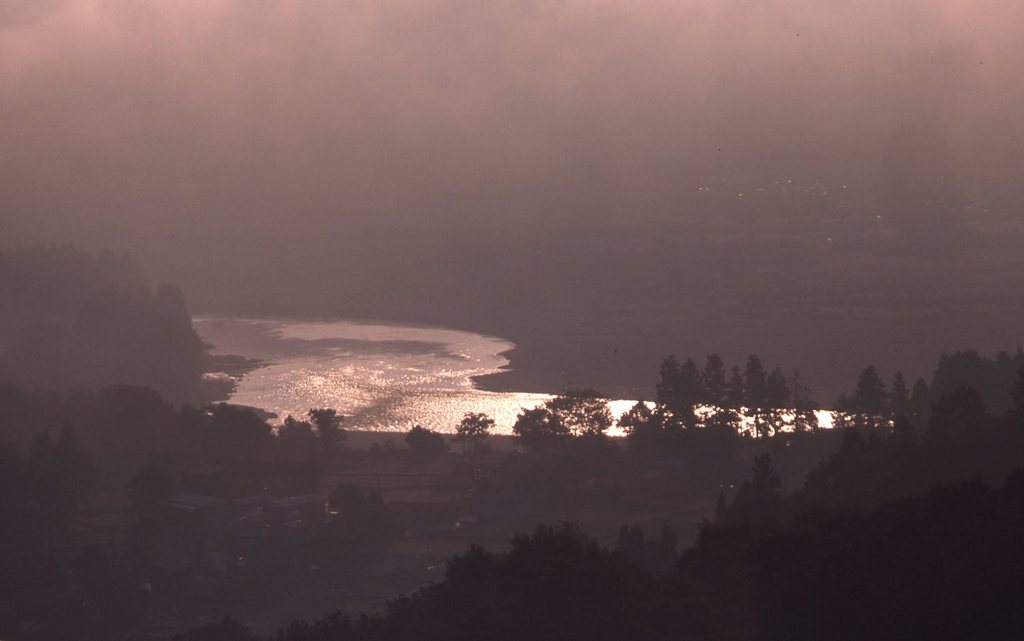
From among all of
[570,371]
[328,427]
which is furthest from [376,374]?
[328,427]

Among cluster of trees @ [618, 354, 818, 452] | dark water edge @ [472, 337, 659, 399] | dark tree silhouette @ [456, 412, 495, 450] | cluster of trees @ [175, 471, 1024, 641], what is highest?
dark water edge @ [472, 337, 659, 399]

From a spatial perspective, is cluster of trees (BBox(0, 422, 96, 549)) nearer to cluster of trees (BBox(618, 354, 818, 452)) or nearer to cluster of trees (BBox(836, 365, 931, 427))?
cluster of trees (BBox(618, 354, 818, 452))

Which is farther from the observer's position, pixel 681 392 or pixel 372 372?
pixel 372 372

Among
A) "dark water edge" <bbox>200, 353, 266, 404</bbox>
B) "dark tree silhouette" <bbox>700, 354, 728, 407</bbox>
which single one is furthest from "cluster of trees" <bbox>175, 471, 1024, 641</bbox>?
"dark water edge" <bbox>200, 353, 266, 404</bbox>

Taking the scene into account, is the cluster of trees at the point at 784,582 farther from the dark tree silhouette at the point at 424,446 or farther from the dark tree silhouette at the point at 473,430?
the dark tree silhouette at the point at 473,430

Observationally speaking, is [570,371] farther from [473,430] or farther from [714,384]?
[473,430]

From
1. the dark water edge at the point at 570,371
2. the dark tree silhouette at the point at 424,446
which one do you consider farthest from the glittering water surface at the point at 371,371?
the dark tree silhouette at the point at 424,446
